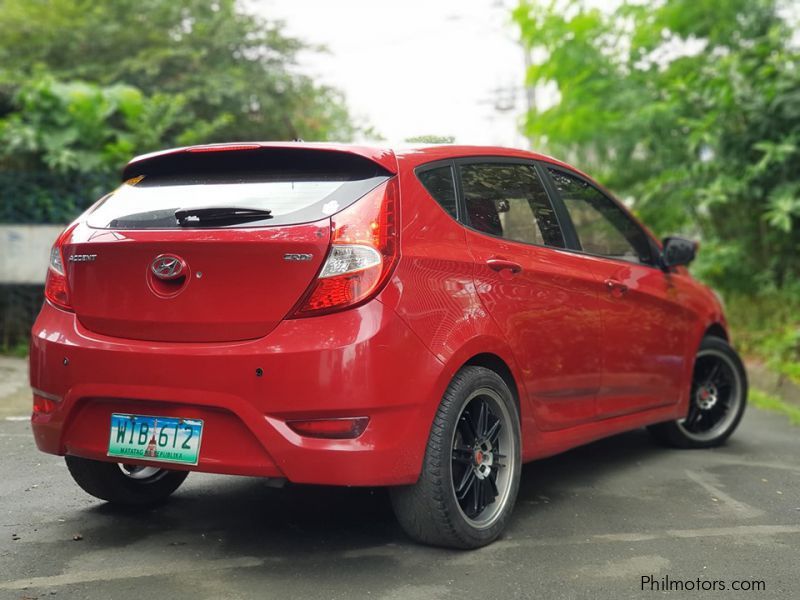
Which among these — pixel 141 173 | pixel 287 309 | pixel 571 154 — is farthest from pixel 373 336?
pixel 571 154

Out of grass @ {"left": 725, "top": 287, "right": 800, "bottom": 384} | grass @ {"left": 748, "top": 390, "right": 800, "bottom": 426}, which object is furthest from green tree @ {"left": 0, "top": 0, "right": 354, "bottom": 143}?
grass @ {"left": 748, "top": 390, "right": 800, "bottom": 426}

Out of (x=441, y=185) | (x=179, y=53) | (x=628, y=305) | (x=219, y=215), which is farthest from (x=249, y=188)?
(x=179, y=53)

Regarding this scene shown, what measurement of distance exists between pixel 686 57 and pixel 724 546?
8.66 metres

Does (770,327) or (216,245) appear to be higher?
(216,245)

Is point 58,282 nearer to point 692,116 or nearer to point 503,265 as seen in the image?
point 503,265

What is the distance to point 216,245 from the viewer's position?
11.6ft

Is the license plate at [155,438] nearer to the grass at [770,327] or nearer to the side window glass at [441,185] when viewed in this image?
the side window glass at [441,185]

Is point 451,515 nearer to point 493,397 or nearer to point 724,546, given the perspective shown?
point 493,397

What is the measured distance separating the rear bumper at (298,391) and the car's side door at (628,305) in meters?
1.64

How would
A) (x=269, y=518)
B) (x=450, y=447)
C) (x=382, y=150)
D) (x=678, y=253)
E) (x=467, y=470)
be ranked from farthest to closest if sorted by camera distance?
(x=678, y=253) < (x=269, y=518) < (x=467, y=470) < (x=382, y=150) < (x=450, y=447)

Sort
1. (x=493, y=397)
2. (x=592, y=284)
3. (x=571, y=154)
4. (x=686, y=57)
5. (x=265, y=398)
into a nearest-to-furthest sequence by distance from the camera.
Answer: (x=265, y=398) → (x=493, y=397) → (x=592, y=284) → (x=686, y=57) → (x=571, y=154)

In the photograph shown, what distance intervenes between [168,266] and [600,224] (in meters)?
2.55

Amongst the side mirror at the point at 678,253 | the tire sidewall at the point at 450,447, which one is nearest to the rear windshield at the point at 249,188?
the tire sidewall at the point at 450,447

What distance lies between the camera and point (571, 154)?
13734 mm
